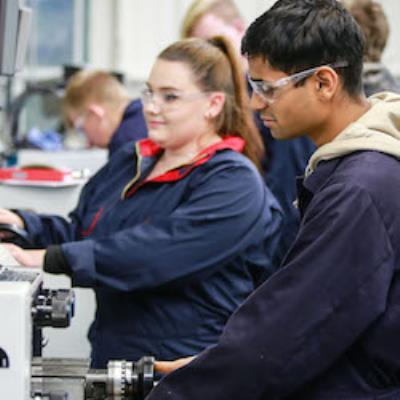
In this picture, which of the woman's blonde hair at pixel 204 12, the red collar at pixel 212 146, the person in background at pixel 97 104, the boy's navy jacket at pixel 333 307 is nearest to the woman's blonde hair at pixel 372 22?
the woman's blonde hair at pixel 204 12

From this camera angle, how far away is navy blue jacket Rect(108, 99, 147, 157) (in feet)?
9.20

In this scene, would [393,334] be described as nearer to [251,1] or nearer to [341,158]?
[341,158]

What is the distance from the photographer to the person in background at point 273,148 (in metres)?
2.46

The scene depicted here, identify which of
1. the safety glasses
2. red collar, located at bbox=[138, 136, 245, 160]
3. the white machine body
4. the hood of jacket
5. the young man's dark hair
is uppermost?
the young man's dark hair

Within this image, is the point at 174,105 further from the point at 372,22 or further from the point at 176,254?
the point at 372,22

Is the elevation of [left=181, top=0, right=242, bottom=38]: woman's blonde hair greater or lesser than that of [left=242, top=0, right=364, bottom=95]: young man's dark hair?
lesser

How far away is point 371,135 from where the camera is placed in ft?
4.10

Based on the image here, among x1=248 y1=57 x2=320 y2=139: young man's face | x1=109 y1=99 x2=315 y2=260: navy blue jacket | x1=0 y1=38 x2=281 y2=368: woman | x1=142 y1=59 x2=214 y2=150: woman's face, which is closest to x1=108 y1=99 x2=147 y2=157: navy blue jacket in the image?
x1=109 y1=99 x2=315 y2=260: navy blue jacket

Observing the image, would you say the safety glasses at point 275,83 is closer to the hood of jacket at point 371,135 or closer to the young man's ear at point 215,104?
A: the hood of jacket at point 371,135

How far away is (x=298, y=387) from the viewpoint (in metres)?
1.23

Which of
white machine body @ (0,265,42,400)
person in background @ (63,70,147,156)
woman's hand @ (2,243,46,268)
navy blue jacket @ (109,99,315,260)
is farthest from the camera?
person in background @ (63,70,147,156)

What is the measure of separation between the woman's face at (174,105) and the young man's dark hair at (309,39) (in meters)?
0.57

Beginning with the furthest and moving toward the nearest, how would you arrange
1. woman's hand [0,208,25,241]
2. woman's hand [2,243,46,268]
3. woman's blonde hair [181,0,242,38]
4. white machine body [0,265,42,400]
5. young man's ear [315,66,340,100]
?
1. woman's blonde hair [181,0,242,38]
2. woman's hand [0,208,25,241]
3. woman's hand [2,243,46,268]
4. young man's ear [315,66,340,100]
5. white machine body [0,265,42,400]

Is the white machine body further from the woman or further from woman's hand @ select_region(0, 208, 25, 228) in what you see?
woman's hand @ select_region(0, 208, 25, 228)
